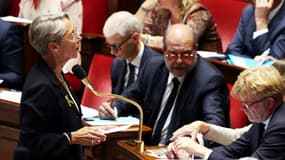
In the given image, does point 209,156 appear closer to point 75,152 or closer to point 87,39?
point 75,152

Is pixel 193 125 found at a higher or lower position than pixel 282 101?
lower

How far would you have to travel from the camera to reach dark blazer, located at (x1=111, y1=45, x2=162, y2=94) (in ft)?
11.2

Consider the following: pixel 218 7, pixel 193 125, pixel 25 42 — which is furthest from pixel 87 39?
pixel 193 125

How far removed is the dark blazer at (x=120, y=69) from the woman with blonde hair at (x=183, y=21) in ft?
1.27

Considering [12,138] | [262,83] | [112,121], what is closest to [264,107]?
[262,83]

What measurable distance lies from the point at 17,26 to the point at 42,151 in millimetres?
1765

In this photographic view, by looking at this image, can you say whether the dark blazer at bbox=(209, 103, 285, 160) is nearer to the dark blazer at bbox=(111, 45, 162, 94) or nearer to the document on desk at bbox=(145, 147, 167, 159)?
the document on desk at bbox=(145, 147, 167, 159)

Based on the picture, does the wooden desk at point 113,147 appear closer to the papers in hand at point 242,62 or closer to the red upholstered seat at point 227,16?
the papers in hand at point 242,62

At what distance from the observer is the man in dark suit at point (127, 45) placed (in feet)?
11.2

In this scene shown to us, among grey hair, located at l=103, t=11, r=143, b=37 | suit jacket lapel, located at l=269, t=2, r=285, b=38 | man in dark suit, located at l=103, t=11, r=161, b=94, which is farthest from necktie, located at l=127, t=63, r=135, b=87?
suit jacket lapel, located at l=269, t=2, r=285, b=38

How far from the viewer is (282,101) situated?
2.19 m

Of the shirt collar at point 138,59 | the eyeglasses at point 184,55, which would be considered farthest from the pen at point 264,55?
the shirt collar at point 138,59

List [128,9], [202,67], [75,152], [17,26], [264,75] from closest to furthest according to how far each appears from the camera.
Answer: [264,75] < [75,152] < [202,67] < [17,26] < [128,9]

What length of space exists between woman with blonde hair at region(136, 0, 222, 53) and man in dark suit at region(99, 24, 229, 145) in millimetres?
732
